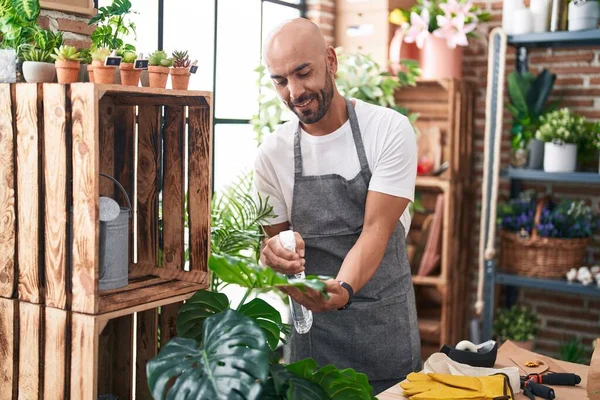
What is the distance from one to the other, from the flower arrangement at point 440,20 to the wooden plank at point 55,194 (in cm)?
262

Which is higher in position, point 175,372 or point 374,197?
point 374,197

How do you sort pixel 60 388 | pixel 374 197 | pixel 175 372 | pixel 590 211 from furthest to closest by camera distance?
pixel 590 211
pixel 374 197
pixel 60 388
pixel 175 372

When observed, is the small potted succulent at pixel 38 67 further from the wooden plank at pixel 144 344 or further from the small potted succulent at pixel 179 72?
the wooden plank at pixel 144 344

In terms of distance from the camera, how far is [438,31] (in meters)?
3.93

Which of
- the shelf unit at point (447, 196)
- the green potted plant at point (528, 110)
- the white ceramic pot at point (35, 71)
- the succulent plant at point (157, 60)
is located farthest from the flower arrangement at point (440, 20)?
the white ceramic pot at point (35, 71)

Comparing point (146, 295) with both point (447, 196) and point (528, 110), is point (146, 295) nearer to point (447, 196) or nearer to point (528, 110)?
point (447, 196)

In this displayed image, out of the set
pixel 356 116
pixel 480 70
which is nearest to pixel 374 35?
pixel 480 70

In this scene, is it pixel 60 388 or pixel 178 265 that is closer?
pixel 60 388

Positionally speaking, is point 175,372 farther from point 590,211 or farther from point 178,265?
point 590,211

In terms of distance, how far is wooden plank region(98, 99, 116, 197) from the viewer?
2.10 m

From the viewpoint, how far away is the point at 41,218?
1.77m

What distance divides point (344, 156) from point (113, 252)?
2.79 ft

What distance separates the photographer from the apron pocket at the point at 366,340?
239 cm

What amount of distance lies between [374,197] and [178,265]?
24.3 inches
